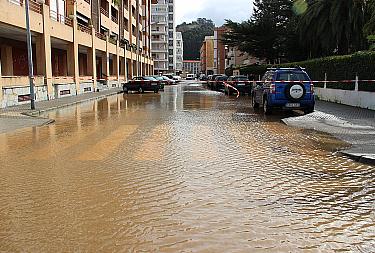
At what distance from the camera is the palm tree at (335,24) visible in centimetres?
3388

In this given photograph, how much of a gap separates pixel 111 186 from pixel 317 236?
3.16 metres

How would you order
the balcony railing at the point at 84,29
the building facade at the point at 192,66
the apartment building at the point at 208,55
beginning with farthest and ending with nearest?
the building facade at the point at 192,66, the apartment building at the point at 208,55, the balcony railing at the point at 84,29

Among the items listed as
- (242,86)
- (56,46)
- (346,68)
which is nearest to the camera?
(346,68)

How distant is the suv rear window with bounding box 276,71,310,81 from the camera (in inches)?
639

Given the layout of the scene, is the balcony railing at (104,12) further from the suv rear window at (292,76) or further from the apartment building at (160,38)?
the apartment building at (160,38)

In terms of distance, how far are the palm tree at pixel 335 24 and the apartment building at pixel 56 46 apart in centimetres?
1948

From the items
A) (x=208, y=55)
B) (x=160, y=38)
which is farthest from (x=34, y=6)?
(x=208, y=55)

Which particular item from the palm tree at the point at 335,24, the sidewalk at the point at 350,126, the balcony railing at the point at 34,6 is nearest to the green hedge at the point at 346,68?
the sidewalk at the point at 350,126

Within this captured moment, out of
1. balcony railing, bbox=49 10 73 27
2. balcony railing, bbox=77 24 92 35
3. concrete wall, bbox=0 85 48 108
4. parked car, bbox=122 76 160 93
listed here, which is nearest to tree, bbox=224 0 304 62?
parked car, bbox=122 76 160 93

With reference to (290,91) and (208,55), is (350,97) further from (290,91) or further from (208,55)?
(208,55)

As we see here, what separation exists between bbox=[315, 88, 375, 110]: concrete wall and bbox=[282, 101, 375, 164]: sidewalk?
1.78ft

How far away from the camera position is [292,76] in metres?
16.3

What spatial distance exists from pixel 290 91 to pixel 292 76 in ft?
2.44

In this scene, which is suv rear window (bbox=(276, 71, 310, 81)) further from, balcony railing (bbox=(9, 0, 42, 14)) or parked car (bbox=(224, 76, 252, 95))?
parked car (bbox=(224, 76, 252, 95))
